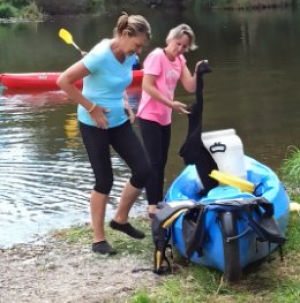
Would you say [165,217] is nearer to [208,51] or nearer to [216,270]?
[216,270]

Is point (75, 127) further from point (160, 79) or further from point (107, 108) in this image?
point (107, 108)

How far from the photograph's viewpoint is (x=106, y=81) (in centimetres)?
401

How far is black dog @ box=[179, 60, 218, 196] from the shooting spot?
14.5ft

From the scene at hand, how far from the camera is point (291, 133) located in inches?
362

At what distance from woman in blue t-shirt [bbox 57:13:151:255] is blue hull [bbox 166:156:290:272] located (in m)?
0.41

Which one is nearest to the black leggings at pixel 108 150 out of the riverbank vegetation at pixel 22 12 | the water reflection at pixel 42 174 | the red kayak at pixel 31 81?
the water reflection at pixel 42 174

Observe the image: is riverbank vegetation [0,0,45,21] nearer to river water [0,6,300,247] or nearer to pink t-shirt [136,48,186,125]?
river water [0,6,300,247]

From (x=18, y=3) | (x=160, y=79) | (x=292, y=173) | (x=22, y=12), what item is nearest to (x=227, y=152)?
(x=160, y=79)

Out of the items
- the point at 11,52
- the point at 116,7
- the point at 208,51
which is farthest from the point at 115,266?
the point at 116,7

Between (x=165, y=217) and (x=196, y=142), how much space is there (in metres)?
0.79

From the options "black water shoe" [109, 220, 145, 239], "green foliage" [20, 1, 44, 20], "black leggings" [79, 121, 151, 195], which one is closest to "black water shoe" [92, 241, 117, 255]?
"black water shoe" [109, 220, 145, 239]

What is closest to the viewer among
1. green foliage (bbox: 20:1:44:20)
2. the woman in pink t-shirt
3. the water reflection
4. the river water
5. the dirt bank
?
the dirt bank

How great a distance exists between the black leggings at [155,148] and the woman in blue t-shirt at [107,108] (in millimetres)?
381

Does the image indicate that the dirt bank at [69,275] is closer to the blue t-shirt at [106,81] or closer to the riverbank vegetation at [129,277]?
the riverbank vegetation at [129,277]
